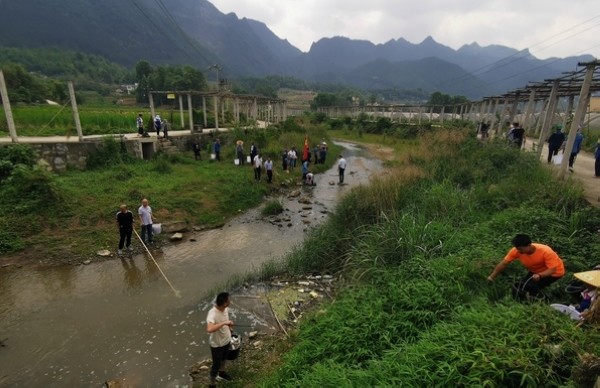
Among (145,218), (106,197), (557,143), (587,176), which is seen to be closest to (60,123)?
(106,197)

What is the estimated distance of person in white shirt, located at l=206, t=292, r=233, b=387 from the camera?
19.0 ft

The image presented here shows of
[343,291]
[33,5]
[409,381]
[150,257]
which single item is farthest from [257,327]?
[33,5]

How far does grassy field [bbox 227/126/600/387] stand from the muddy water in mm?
1728

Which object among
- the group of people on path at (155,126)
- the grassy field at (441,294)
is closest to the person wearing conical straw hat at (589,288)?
the grassy field at (441,294)

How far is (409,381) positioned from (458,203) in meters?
7.23

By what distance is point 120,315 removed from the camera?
8445mm

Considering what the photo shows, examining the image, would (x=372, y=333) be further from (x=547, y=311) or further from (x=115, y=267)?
(x=115, y=267)

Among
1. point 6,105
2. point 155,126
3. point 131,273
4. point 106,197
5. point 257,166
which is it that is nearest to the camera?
point 131,273

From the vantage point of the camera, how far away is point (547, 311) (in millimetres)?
4711

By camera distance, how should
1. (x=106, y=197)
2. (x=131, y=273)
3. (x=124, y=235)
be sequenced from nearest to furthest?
(x=131, y=273), (x=124, y=235), (x=106, y=197)

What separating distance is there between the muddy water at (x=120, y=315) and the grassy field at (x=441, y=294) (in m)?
1.73

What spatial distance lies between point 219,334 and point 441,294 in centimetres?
382

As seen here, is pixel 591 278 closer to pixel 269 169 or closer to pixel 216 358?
pixel 216 358

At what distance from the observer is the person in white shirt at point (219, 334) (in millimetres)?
5801
